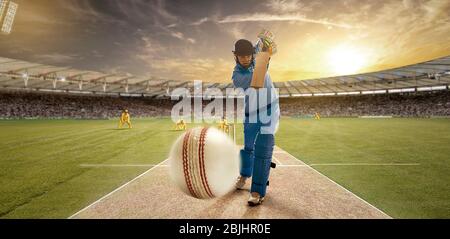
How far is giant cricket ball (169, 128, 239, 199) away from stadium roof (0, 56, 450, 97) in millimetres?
37525

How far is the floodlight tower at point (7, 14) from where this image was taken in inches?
898

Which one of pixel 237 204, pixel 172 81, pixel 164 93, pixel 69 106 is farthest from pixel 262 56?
pixel 164 93

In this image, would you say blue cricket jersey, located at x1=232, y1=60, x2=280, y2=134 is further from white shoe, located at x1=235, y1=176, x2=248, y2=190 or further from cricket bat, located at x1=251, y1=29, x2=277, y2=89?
white shoe, located at x1=235, y1=176, x2=248, y2=190

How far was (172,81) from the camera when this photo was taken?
177 ft

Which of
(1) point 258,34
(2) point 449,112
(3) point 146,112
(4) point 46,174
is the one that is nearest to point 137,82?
(3) point 146,112

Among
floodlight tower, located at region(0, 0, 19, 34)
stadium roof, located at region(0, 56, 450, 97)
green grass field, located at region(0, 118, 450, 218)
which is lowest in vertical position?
green grass field, located at region(0, 118, 450, 218)

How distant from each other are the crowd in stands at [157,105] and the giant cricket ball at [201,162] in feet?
162

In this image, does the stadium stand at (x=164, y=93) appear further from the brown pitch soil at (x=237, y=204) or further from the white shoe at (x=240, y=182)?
the white shoe at (x=240, y=182)

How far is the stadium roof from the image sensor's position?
35.5 meters

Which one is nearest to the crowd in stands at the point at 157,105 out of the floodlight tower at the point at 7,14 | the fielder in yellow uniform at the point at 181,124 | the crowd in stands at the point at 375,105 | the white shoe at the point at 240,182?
the crowd in stands at the point at 375,105

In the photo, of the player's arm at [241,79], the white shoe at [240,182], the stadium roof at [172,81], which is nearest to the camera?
the player's arm at [241,79]

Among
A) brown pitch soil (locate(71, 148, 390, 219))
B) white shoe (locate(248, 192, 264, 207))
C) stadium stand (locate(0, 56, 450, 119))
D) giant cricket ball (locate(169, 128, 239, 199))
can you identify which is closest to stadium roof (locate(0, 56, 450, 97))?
stadium stand (locate(0, 56, 450, 119))
